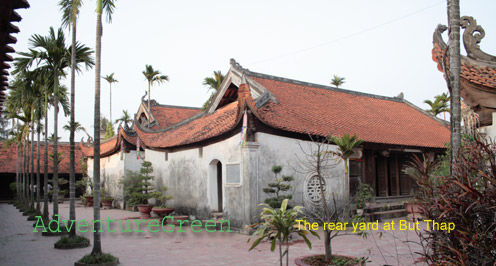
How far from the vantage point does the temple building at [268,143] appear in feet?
39.7

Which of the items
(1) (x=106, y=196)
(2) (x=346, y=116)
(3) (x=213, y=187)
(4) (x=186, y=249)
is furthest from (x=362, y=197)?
(1) (x=106, y=196)

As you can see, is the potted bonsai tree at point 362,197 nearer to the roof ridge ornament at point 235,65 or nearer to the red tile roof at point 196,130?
the red tile roof at point 196,130

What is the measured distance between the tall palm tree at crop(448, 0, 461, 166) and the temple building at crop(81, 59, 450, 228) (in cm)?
629

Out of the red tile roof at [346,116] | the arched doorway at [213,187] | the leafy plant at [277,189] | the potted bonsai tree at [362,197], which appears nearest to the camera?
the leafy plant at [277,189]

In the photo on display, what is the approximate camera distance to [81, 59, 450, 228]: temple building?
39.7ft

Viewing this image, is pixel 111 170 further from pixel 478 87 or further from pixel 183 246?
pixel 478 87

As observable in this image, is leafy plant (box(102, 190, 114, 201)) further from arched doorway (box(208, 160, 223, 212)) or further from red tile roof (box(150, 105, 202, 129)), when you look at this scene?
arched doorway (box(208, 160, 223, 212))

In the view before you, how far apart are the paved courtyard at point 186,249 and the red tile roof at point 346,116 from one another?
383 cm

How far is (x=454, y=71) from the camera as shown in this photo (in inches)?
218

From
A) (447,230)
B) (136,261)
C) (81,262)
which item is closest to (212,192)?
(136,261)

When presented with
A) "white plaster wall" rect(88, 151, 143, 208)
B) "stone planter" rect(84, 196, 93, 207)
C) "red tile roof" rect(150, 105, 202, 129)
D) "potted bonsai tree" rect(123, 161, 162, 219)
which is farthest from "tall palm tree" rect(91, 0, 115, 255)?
"stone planter" rect(84, 196, 93, 207)

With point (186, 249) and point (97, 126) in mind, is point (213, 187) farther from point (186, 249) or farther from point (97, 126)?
point (97, 126)

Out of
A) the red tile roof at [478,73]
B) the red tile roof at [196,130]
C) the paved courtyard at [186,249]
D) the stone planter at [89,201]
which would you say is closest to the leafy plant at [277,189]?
the paved courtyard at [186,249]

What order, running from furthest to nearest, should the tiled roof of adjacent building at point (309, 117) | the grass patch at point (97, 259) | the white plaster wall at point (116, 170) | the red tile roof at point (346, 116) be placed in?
the white plaster wall at point (116, 170) < the red tile roof at point (346, 116) < the tiled roof of adjacent building at point (309, 117) < the grass patch at point (97, 259)
